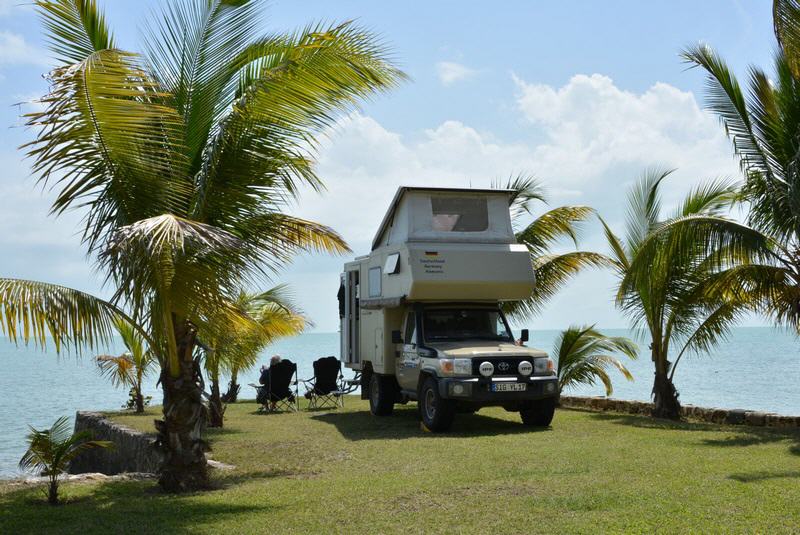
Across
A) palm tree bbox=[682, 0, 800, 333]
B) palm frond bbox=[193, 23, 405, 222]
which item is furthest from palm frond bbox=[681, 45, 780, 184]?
palm frond bbox=[193, 23, 405, 222]

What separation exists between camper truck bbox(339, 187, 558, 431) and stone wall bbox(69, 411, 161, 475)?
13.4 feet

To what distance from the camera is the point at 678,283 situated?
1487cm

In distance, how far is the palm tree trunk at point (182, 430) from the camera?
8.48 metres

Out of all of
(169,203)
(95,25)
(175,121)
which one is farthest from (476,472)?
(95,25)

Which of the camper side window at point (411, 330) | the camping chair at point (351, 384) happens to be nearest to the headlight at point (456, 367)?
the camper side window at point (411, 330)

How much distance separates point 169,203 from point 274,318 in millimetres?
9507

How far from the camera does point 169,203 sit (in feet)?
28.1

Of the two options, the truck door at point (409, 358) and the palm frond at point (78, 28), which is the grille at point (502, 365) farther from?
the palm frond at point (78, 28)

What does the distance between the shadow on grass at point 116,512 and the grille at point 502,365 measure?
540 cm

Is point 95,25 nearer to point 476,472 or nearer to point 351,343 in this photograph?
point 476,472

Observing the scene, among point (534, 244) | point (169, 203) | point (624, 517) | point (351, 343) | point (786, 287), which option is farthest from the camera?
point (534, 244)

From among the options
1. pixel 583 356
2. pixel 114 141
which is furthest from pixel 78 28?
pixel 583 356

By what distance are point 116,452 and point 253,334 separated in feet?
9.66

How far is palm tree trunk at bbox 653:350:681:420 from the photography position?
15016 mm
